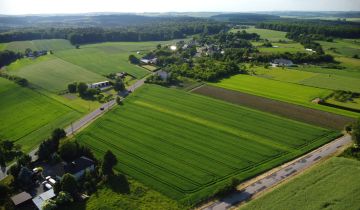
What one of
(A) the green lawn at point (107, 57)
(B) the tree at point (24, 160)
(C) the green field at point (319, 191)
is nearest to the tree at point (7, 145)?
(B) the tree at point (24, 160)

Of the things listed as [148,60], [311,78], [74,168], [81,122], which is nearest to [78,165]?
[74,168]

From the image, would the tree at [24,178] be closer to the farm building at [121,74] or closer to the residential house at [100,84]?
the residential house at [100,84]

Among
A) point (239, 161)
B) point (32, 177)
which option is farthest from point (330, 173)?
point (32, 177)

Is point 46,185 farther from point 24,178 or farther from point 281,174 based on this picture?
point 281,174

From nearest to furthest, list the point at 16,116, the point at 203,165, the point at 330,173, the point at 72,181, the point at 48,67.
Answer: the point at 72,181 → the point at 330,173 → the point at 203,165 → the point at 16,116 → the point at 48,67

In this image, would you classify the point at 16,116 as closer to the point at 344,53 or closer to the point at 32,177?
the point at 32,177
